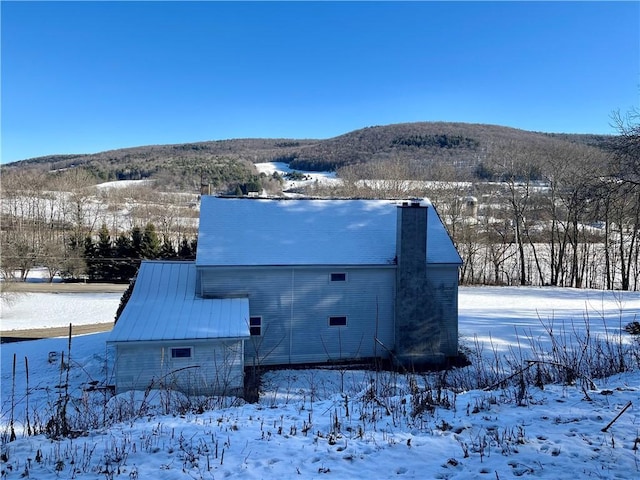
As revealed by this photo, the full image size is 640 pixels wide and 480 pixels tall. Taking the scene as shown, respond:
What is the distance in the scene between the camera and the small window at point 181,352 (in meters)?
12.9

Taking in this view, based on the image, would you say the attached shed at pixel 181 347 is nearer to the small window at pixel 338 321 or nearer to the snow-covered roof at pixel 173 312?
the snow-covered roof at pixel 173 312

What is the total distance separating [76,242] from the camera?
40.8m

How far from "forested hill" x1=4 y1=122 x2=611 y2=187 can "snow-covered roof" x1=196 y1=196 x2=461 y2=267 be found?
44705mm

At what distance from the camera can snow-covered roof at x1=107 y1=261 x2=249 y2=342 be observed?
502 inches

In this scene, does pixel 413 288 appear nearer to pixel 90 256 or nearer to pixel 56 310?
pixel 56 310

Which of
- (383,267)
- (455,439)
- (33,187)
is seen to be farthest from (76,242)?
(455,439)

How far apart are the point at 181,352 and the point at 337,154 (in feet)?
313

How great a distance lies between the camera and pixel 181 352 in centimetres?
1291

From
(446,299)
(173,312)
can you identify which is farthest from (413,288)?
(173,312)

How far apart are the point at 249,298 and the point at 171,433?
403 inches

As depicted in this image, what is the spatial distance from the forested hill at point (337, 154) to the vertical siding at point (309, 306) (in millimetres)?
47115

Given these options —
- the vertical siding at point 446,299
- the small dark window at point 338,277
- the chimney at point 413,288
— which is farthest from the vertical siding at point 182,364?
the vertical siding at point 446,299

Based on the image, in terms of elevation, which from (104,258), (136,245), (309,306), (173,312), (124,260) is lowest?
(309,306)

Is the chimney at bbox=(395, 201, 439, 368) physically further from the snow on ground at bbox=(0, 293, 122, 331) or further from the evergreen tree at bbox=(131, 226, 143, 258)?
the evergreen tree at bbox=(131, 226, 143, 258)
